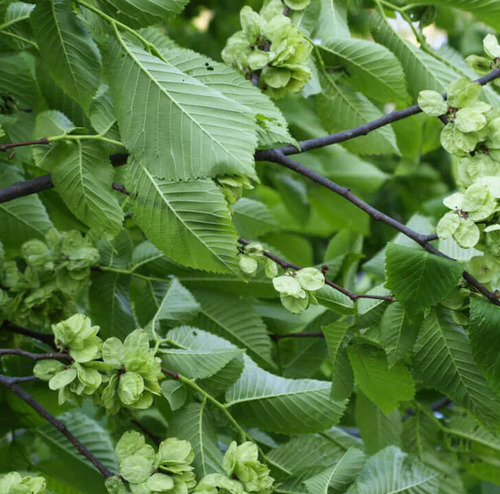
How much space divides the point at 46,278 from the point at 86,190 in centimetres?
15

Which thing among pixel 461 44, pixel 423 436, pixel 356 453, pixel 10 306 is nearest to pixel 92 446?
pixel 10 306

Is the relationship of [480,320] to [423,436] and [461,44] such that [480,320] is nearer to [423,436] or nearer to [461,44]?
[423,436]

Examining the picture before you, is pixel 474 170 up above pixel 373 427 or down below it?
above

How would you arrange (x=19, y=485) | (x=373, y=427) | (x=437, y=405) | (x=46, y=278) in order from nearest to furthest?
(x=19, y=485) → (x=46, y=278) → (x=373, y=427) → (x=437, y=405)

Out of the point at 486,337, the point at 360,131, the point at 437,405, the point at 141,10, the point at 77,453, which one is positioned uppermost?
the point at 141,10

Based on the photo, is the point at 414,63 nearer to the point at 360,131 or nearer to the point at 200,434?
the point at 360,131

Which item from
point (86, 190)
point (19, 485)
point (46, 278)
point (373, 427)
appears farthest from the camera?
point (373, 427)

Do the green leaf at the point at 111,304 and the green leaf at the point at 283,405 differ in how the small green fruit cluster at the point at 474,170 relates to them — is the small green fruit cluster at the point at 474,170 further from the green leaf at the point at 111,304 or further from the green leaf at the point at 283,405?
the green leaf at the point at 111,304

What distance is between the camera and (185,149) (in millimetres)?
573

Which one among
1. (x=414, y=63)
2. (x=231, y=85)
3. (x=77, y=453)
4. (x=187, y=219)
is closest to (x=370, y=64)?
(x=414, y=63)

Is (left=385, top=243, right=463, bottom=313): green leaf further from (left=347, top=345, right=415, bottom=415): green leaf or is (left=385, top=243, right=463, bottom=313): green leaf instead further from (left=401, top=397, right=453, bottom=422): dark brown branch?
(left=401, top=397, right=453, bottom=422): dark brown branch

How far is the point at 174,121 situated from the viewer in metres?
0.58

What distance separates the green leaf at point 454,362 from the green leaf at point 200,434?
193mm

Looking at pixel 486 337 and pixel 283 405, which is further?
pixel 283 405
